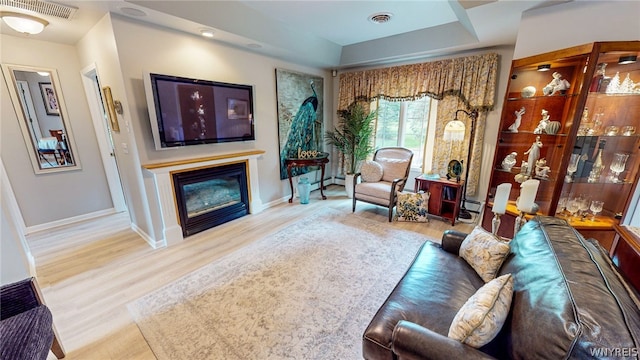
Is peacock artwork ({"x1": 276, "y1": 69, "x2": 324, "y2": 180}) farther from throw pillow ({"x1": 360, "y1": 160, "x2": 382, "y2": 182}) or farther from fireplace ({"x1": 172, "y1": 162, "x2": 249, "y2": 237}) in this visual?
throw pillow ({"x1": 360, "y1": 160, "x2": 382, "y2": 182})

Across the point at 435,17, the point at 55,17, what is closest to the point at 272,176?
the point at 55,17

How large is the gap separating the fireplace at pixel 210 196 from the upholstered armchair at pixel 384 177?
1719 mm

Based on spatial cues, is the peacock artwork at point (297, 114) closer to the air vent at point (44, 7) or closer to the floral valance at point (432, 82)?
the floral valance at point (432, 82)

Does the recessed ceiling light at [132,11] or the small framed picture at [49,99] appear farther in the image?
the small framed picture at [49,99]

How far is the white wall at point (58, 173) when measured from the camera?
282 centimetres

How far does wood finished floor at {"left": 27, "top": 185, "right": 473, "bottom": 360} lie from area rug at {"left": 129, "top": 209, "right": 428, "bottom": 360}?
0.50 feet

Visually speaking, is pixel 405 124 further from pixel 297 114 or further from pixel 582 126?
pixel 582 126

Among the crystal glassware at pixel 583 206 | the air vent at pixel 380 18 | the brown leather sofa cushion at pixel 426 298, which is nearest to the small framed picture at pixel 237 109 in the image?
the air vent at pixel 380 18

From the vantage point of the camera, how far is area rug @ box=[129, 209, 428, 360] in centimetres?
156

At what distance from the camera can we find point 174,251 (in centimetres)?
267

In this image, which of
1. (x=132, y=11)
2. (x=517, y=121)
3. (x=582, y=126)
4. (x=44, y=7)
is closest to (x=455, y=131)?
(x=517, y=121)

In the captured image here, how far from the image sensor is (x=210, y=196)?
3.29 m

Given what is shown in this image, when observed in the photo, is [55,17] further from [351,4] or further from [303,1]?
[351,4]

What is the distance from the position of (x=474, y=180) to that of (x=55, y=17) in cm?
517
